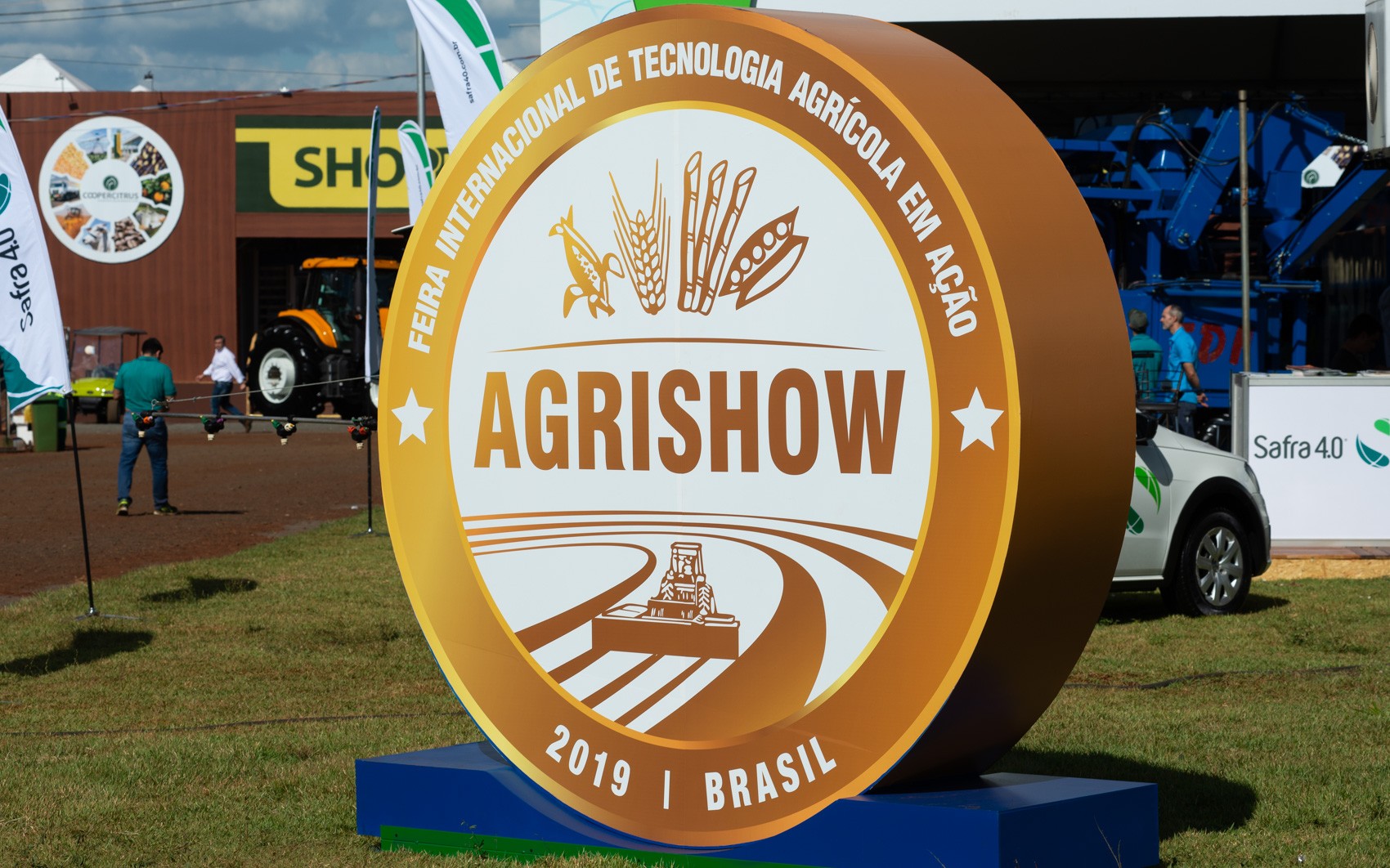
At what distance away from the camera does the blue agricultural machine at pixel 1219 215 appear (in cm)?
1903

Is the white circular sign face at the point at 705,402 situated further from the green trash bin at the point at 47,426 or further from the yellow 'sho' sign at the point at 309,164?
the yellow 'sho' sign at the point at 309,164

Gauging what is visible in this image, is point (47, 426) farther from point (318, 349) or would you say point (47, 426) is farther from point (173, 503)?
point (173, 503)

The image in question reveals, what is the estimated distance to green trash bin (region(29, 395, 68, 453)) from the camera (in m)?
31.3

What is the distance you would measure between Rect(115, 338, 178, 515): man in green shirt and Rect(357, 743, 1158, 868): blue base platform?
1326 cm

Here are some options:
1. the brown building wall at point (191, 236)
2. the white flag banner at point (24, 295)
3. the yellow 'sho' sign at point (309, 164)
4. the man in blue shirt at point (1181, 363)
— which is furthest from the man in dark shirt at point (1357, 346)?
the brown building wall at point (191, 236)

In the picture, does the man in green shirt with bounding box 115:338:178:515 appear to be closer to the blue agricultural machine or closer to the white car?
the blue agricultural machine

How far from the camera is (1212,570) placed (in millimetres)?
11359

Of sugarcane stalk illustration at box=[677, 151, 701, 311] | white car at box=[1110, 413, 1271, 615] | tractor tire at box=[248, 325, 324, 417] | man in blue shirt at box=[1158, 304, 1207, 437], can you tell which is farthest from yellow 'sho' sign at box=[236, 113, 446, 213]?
sugarcane stalk illustration at box=[677, 151, 701, 311]

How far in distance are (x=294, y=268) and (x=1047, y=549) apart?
47327mm

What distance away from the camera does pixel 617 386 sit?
17.1 feet

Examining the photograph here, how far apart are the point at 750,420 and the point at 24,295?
730 cm

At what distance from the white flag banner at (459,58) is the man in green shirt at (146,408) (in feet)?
24.5

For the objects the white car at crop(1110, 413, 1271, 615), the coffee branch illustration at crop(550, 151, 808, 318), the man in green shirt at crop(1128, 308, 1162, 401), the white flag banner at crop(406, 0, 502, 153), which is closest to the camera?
the coffee branch illustration at crop(550, 151, 808, 318)

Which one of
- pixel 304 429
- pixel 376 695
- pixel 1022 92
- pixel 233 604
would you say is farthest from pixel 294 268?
pixel 376 695
